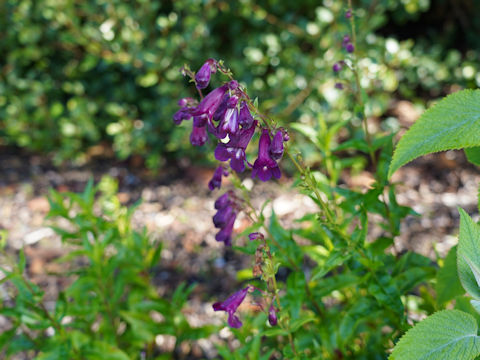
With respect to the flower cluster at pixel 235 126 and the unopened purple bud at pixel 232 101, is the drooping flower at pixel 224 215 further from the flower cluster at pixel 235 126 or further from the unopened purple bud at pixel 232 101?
the unopened purple bud at pixel 232 101

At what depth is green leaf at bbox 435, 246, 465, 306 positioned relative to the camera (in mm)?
1703

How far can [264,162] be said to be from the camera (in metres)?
1.41

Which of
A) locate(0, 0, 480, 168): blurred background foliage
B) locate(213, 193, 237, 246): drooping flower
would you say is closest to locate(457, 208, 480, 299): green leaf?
locate(213, 193, 237, 246): drooping flower

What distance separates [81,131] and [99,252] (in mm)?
2474

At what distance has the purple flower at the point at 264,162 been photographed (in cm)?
141

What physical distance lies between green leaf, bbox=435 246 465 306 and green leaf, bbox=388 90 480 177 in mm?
634

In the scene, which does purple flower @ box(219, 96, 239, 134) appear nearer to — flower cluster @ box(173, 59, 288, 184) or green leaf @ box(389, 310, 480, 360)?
flower cluster @ box(173, 59, 288, 184)

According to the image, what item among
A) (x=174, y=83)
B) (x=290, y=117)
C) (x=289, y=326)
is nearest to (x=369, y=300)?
(x=289, y=326)

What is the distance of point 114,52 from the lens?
387 cm

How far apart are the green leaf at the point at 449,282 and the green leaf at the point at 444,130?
2.08ft

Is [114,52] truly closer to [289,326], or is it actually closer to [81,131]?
[81,131]

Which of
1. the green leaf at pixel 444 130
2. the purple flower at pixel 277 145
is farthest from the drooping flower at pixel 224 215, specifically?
the green leaf at pixel 444 130

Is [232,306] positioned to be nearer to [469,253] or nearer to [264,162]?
Answer: [264,162]

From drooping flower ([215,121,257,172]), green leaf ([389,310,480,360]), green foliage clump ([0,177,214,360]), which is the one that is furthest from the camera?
green foliage clump ([0,177,214,360])
